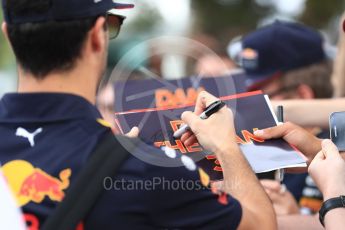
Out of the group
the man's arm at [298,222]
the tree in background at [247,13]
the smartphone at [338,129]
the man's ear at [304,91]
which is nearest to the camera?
the smartphone at [338,129]

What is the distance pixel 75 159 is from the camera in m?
2.14

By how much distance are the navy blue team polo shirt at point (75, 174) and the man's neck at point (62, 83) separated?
0.09ft

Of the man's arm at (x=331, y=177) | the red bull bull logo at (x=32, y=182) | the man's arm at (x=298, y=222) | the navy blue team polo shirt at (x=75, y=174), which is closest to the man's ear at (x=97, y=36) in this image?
the navy blue team polo shirt at (x=75, y=174)

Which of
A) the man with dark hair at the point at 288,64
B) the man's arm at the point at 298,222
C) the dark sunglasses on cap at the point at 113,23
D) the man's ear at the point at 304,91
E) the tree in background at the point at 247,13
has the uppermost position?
the dark sunglasses on cap at the point at 113,23

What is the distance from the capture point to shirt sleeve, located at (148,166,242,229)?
7.02 ft

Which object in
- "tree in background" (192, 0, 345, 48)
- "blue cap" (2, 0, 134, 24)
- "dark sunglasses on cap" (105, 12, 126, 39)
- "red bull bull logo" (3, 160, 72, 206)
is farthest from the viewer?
"tree in background" (192, 0, 345, 48)

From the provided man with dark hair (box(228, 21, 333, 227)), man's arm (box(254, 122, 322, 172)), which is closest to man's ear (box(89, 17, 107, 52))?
man's arm (box(254, 122, 322, 172))

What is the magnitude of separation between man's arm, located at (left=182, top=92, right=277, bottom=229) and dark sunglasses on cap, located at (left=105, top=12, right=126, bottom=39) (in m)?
0.37

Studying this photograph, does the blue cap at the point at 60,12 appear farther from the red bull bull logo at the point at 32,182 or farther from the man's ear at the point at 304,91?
the man's ear at the point at 304,91

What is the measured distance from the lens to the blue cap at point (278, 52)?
181 inches

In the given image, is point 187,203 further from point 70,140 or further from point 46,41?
point 46,41

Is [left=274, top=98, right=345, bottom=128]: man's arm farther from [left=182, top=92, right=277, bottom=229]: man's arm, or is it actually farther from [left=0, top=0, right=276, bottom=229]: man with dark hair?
[left=0, top=0, right=276, bottom=229]: man with dark hair

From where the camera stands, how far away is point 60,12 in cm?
223

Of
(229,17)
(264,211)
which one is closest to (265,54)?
(264,211)
